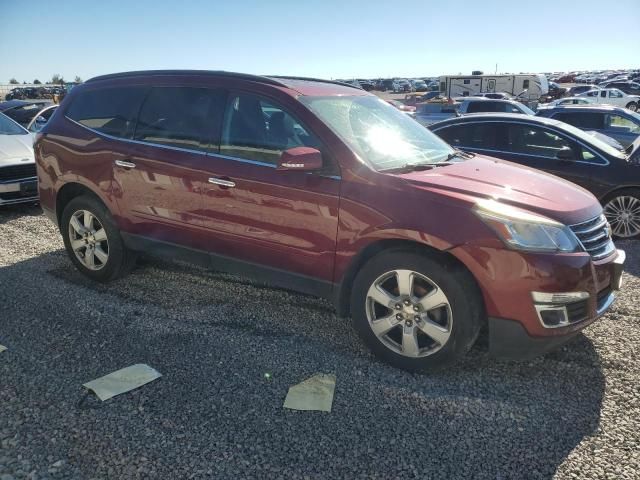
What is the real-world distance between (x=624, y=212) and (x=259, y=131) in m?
5.25

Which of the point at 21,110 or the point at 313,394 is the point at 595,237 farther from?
the point at 21,110

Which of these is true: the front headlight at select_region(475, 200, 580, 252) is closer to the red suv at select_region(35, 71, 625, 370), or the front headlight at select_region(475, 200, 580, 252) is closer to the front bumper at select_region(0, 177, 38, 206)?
the red suv at select_region(35, 71, 625, 370)

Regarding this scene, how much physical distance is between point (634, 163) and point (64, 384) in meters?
6.84

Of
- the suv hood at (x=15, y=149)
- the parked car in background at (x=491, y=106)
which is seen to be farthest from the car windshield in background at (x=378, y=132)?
the parked car in background at (x=491, y=106)

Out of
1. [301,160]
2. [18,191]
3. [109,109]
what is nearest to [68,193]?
[109,109]

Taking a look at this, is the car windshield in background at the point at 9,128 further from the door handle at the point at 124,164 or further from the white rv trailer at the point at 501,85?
Result: the white rv trailer at the point at 501,85

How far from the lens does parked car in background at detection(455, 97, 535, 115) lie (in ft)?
51.5

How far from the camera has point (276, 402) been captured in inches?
116

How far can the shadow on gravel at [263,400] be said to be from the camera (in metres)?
2.50

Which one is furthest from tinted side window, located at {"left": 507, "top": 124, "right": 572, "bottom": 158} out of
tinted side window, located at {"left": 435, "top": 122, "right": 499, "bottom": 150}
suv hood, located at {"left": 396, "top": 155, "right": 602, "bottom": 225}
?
suv hood, located at {"left": 396, "top": 155, "right": 602, "bottom": 225}

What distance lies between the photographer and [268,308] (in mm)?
4227

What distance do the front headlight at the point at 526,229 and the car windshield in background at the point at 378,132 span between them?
80 cm

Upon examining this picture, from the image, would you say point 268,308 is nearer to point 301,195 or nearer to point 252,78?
point 301,195

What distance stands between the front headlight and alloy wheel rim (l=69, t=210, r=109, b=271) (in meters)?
3.34
